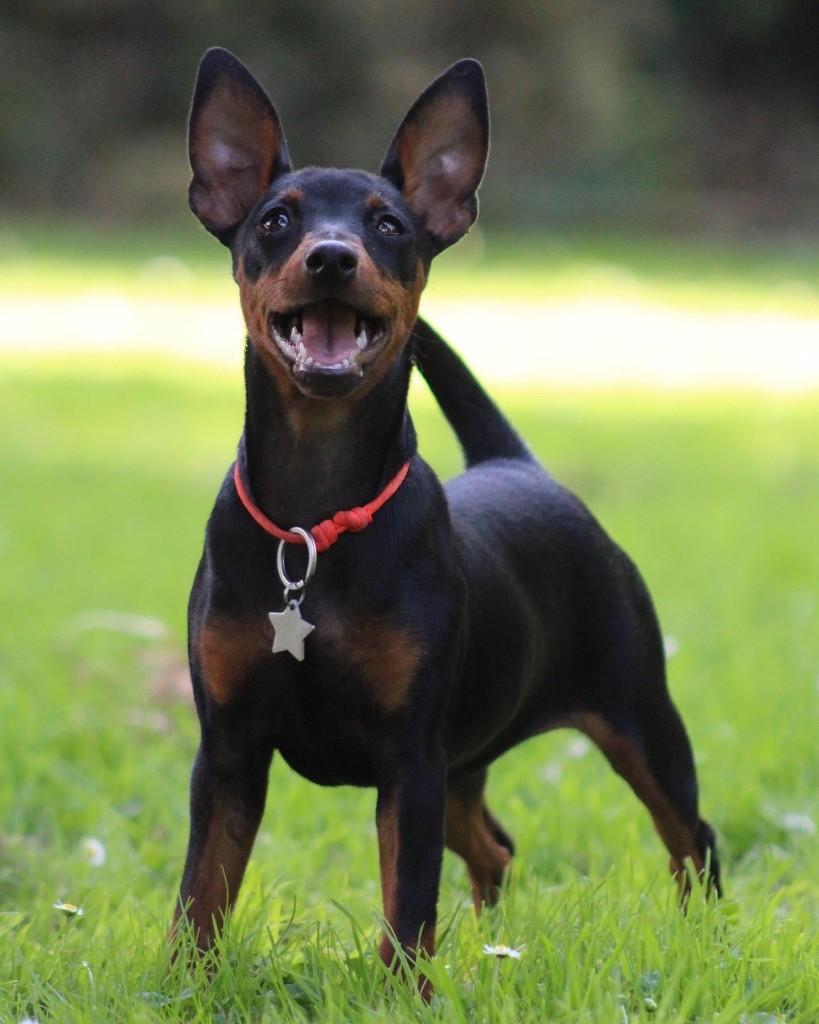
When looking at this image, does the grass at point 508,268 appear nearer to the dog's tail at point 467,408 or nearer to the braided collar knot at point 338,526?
the dog's tail at point 467,408

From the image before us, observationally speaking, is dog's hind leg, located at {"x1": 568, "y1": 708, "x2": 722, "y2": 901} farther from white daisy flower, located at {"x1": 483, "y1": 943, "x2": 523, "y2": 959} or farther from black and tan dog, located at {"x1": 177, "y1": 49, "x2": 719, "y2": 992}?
white daisy flower, located at {"x1": 483, "y1": 943, "x2": 523, "y2": 959}

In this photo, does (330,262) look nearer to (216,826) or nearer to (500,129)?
(216,826)

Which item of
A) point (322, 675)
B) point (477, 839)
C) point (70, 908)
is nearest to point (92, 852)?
point (70, 908)

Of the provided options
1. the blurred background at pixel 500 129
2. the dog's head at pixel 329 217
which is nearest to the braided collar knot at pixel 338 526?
the dog's head at pixel 329 217

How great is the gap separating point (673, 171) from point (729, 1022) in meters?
25.3

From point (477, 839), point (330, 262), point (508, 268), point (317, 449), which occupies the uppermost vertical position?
point (508, 268)

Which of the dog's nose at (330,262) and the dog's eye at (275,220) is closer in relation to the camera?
the dog's nose at (330,262)

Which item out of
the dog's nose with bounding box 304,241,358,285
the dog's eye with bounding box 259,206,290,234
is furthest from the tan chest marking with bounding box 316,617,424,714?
the dog's eye with bounding box 259,206,290,234

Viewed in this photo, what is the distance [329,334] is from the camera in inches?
125

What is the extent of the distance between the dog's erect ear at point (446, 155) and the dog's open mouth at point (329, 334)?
43cm

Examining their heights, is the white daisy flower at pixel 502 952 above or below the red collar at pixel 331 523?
below

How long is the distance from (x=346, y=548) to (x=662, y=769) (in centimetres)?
115

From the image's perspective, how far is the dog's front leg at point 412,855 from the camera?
3072mm

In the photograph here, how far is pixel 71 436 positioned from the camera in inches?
415
